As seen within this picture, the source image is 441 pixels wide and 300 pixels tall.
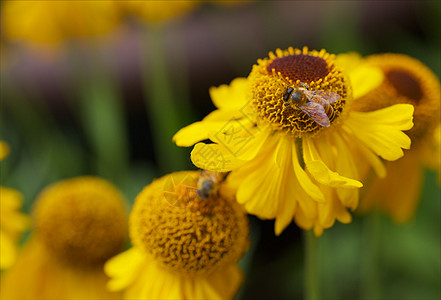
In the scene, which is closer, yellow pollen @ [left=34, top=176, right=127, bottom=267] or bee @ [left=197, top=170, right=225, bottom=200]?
bee @ [left=197, top=170, right=225, bottom=200]

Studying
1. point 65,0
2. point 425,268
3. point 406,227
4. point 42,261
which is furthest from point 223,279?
point 65,0

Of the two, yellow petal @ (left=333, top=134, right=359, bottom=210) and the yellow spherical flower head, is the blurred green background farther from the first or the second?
the yellow spherical flower head


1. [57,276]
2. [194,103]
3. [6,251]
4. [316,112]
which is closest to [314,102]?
[316,112]

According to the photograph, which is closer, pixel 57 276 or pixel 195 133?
pixel 195 133

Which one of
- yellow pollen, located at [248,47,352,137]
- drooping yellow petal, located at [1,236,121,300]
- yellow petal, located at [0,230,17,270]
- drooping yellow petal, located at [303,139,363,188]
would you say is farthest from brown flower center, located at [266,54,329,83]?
drooping yellow petal, located at [1,236,121,300]

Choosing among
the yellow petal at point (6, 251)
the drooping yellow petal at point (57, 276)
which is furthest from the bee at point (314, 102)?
the drooping yellow petal at point (57, 276)

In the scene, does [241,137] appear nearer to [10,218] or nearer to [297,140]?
[297,140]
